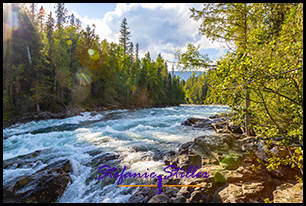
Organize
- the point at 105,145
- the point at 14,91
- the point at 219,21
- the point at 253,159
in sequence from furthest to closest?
the point at 14,91 < the point at 105,145 < the point at 219,21 < the point at 253,159

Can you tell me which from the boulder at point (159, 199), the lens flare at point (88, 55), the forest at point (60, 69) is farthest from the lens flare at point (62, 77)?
the boulder at point (159, 199)

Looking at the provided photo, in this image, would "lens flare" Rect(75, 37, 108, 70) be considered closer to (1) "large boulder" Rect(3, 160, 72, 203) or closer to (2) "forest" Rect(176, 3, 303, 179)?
(1) "large boulder" Rect(3, 160, 72, 203)

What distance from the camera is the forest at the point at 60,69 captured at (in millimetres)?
15867

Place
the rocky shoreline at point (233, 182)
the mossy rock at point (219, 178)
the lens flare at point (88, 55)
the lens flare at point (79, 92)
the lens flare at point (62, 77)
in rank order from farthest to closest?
1. the lens flare at point (88, 55)
2. the lens flare at point (79, 92)
3. the lens flare at point (62, 77)
4. the mossy rock at point (219, 178)
5. the rocky shoreline at point (233, 182)

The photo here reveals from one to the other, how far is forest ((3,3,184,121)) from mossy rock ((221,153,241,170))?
3211mm

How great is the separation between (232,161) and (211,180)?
3.89ft

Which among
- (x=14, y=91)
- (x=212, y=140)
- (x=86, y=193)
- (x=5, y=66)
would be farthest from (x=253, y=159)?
(x=14, y=91)

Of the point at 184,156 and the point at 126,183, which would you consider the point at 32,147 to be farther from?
the point at 184,156

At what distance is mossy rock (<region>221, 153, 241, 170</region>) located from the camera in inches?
166

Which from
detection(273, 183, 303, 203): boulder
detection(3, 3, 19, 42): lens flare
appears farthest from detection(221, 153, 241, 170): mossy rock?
detection(3, 3, 19, 42): lens flare

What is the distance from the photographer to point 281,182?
332cm

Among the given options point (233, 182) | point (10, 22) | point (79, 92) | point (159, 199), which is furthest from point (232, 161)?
point (79, 92)

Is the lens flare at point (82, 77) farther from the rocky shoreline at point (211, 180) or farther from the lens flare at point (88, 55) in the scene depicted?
the rocky shoreline at point (211, 180)

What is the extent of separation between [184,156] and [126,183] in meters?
2.49
